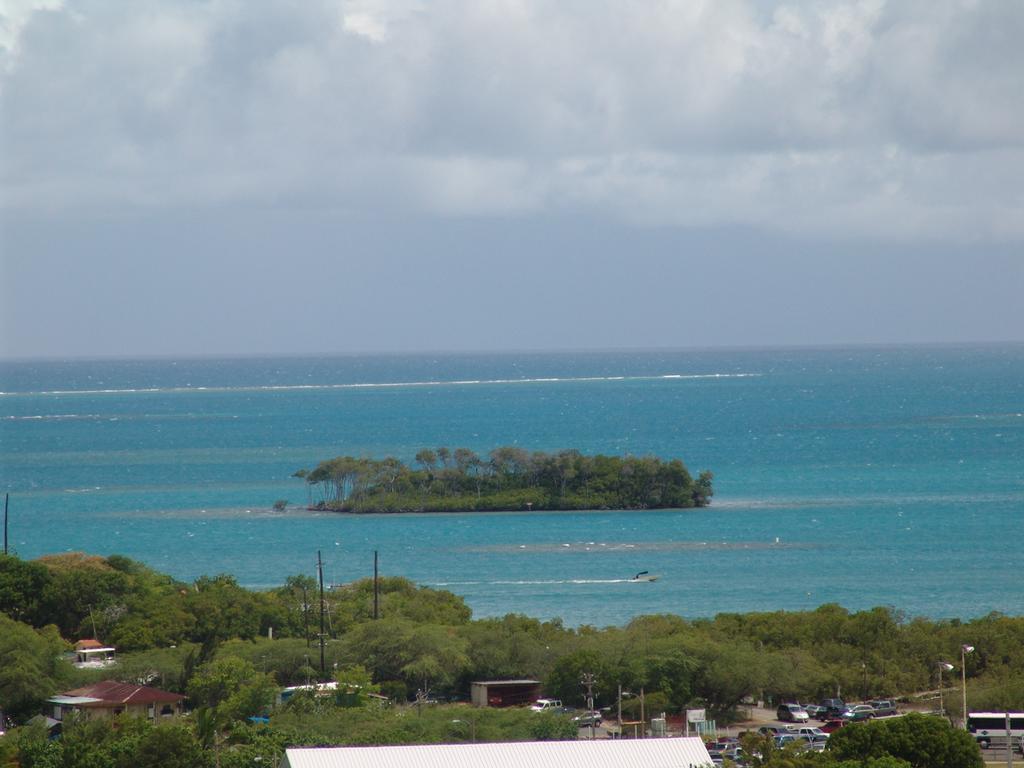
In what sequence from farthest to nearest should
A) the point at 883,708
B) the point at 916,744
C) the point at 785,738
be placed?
the point at 883,708 → the point at 785,738 → the point at 916,744

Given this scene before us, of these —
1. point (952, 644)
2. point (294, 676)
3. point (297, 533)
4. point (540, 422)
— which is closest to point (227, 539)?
point (297, 533)

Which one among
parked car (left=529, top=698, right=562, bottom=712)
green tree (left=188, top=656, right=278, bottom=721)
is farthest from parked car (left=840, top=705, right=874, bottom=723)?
green tree (left=188, top=656, right=278, bottom=721)

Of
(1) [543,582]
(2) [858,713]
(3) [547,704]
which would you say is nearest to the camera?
(2) [858,713]

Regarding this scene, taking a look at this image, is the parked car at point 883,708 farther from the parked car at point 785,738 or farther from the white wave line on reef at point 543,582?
the white wave line on reef at point 543,582

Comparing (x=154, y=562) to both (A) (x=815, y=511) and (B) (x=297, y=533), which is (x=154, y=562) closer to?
(B) (x=297, y=533)

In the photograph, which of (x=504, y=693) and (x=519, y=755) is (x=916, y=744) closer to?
(x=519, y=755)

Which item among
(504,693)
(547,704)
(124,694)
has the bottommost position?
(504,693)

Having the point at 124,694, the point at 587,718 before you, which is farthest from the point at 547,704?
the point at 124,694
